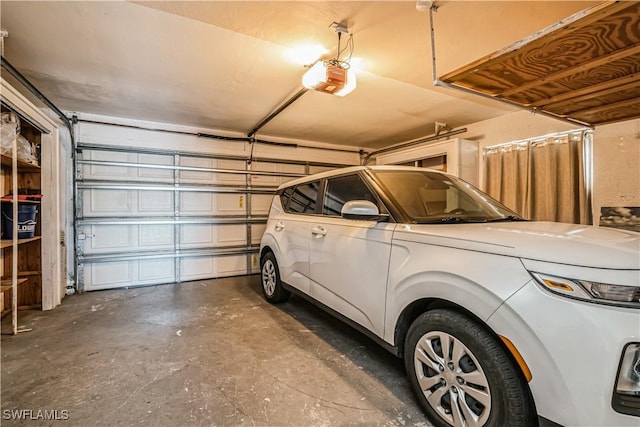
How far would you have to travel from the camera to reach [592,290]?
1.07 meters

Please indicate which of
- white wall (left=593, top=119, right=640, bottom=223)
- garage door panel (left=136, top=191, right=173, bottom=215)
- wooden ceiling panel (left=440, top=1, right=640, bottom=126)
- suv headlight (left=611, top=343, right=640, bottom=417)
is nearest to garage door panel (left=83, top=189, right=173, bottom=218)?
garage door panel (left=136, top=191, right=173, bottom=215)

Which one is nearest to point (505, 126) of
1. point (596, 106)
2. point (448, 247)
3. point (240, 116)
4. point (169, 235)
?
point (596, 106)

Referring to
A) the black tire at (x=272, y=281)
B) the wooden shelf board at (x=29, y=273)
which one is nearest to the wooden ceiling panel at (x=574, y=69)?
the black tire at (x=272, y=281)

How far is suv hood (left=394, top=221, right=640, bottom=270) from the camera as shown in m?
1.09

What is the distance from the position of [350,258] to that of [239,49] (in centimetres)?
211

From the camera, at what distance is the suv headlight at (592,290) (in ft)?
3.31

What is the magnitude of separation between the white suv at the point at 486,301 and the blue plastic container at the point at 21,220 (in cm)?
334

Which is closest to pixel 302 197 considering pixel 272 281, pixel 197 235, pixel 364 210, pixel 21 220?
pixel 272 281

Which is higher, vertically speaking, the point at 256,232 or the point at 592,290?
the point at 592,290

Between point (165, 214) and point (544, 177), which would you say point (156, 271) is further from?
Result: point (544, 177)

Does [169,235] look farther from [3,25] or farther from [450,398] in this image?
[450,398]

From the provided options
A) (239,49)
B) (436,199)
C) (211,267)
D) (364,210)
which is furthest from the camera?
(211,267)

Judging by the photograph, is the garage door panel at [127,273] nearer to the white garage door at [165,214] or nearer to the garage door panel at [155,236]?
the white garage door at [165,214]

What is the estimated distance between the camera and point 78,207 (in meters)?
4.15
